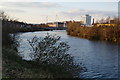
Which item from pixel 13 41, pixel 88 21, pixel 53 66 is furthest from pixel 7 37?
pixel 88 21

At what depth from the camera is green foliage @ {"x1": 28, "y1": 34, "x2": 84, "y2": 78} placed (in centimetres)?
993

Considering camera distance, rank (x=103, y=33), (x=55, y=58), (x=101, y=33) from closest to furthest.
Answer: (x=55, y=58) → (x=103, y=33) → (x=101, y=33)

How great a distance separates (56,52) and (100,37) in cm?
3723

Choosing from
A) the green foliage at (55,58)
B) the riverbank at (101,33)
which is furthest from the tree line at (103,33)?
→ the green foliage at (55,58)

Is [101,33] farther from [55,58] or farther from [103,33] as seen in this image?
[55,58]

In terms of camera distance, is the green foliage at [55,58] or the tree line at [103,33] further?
the tree line at [103,33]

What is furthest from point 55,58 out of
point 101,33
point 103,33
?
point 101,33

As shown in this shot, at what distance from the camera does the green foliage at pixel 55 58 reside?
9.93 metres

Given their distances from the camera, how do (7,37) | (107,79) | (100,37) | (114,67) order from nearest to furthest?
(107,79) → (114,67) → (7,37) → (100,37)

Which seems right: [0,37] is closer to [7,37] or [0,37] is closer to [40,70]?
[7,37]

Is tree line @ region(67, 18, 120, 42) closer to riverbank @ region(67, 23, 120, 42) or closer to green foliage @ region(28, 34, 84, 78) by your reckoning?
riverbank @ region(67, 23, 120, 42)

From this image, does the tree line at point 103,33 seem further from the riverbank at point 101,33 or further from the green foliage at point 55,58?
the green foliage at point 55,58

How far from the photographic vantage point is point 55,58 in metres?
10.4

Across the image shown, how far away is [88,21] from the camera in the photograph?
4397 inches
